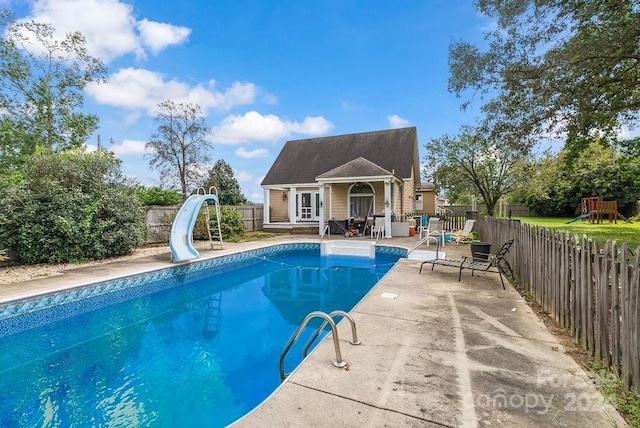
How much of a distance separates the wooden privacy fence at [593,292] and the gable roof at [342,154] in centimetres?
1347

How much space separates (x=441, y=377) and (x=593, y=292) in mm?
2296

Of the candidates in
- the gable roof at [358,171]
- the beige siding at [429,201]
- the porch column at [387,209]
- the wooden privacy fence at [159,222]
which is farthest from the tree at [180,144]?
the beige siding at [429,201]

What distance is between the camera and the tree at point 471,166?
2008 cm

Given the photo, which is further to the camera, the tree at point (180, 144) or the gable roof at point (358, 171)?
the tree at point (180, 144)

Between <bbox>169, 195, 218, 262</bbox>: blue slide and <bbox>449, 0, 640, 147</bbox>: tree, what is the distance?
9344mm

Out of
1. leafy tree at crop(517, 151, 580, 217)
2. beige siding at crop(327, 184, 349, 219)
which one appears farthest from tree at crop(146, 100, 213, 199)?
Result: leafy tree at crop(517, 151, 580, 217)

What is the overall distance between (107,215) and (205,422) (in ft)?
30.9

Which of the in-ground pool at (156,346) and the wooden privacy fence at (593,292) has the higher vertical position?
the wooden privacy fence at (593,292)

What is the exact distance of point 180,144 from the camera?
2273 cm

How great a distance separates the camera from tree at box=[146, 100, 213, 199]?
2212 centimetres

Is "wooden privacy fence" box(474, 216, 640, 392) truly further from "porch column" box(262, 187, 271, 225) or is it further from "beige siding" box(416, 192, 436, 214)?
"beige siding" box(416, 192, 436, 214)

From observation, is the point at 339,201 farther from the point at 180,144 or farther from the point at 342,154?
the point at 180,144

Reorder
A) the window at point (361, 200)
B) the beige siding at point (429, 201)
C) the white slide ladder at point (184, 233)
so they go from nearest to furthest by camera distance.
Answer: the white slide ladder at point (184, 233) < the window at point (361, 200) < the beige siding at point (429, 201)

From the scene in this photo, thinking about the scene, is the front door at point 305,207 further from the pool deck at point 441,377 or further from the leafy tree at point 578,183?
the leafy tree at point 578,183
